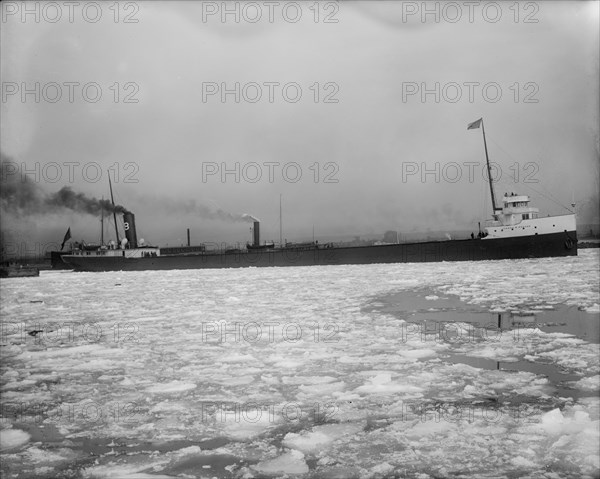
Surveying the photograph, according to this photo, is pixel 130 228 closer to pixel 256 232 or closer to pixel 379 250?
pixel 256 232

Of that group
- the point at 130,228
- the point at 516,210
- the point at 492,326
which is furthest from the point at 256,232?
the point at 492,326

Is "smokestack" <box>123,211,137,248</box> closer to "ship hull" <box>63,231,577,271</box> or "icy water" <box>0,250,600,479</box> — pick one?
"ship hull" <box>63,231,577,271</box>

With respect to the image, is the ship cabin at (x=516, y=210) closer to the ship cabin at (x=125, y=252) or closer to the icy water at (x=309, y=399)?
the icy water at (x=309, y=399)

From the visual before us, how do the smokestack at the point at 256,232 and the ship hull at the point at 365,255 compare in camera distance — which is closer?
the ship hull at the point at 365,255

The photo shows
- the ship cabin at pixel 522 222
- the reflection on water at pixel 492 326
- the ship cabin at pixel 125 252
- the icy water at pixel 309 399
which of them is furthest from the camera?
the ship cabin at pixel 125 252

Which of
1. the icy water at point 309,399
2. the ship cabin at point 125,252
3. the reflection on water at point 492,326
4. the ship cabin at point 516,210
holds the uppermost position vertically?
the ship cabin at point 516,210

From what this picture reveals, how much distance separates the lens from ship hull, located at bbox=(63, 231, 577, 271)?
33.5 metres

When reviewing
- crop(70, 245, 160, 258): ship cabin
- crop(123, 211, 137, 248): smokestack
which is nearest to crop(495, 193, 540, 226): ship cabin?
crop(70, 245, 160, 258): ship cabin

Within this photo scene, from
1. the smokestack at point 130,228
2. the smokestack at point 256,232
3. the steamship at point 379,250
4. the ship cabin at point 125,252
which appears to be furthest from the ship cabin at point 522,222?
the smokestack at point 130,228

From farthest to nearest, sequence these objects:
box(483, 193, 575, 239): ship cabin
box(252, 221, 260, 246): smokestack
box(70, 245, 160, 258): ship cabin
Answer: box(252, 221, 260, 246): smokestack, box(70, 245, 160, 258): ship cabin, box(483, 193, 575, 239): ship cabin

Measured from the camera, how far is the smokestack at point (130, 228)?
4641cm

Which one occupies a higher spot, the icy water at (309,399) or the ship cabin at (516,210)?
the ship cabin at (516,210)

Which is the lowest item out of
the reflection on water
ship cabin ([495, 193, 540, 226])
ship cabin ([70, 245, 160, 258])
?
the reflection on water

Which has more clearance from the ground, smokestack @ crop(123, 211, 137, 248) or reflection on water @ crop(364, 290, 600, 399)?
smokestack @ crop(123, 211, 137, 248)
